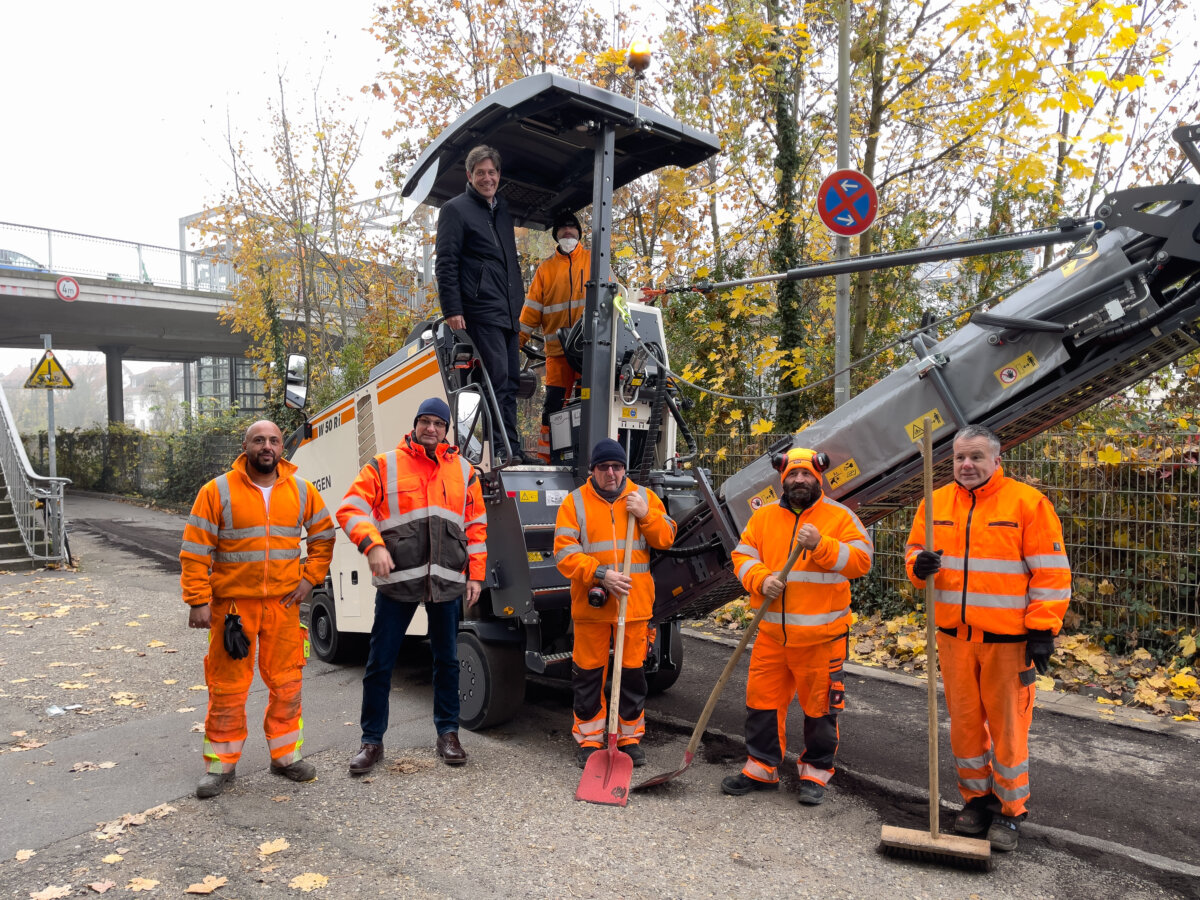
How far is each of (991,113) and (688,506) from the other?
15.1 ft

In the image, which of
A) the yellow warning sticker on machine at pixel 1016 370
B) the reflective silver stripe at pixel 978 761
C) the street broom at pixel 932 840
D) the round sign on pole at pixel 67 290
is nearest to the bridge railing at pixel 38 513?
the round sign on pole at pixel 67 290

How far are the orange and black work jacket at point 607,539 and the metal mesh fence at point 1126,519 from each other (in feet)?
9.89

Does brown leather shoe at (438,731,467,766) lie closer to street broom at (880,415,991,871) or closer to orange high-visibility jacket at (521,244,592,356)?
street broom at (880,415,991,871)

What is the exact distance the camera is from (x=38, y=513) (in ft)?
36.4

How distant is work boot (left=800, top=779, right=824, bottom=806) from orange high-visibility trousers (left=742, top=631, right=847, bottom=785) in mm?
18

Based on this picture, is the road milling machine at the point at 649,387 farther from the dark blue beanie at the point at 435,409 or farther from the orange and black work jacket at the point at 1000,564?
the orange and black work jacket at the point at 1000,564

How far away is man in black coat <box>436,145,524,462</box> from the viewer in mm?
4992

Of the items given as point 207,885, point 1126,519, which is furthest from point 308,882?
point 1126,519

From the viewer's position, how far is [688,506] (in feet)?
16.4

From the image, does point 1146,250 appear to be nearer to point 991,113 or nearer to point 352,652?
point 991,113

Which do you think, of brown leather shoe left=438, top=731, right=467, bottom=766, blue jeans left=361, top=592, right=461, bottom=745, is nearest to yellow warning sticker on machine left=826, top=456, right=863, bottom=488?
blue jeans left=361, top=592, right=461, bottom=745

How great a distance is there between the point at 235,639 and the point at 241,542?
0.46 meters

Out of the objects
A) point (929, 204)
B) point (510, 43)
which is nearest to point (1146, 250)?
point (929, 204)

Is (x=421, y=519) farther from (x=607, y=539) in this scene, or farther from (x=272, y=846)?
(x=272, y=846)
